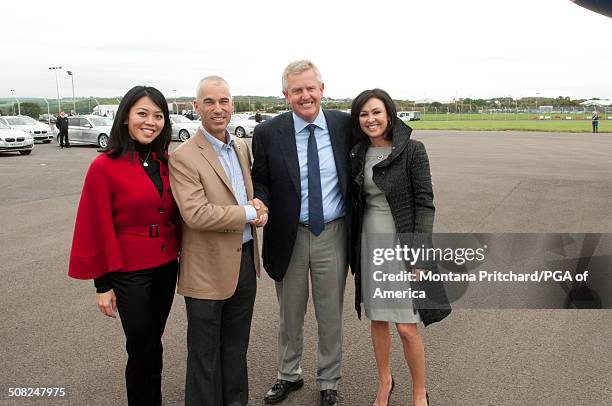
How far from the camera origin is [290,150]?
10.8ft

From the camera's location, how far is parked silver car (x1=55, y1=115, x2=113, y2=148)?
86.3 feet

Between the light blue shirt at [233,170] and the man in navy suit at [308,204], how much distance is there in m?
0.23

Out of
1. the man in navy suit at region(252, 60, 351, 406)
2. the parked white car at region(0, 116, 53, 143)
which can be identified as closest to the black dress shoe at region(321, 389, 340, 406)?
the man in navy suit at region(252, 60, 351, 406)

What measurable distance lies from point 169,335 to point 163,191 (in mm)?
2001

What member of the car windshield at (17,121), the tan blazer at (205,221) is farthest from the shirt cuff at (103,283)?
the car windshield at (17,121)

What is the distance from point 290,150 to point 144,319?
4.28ft

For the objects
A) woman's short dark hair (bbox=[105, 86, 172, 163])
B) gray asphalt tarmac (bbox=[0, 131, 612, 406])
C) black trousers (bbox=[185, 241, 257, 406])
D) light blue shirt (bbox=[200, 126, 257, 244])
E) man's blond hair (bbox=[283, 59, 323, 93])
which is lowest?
gray asphalt tarmac (bbox=[0, 131, 612, 406])

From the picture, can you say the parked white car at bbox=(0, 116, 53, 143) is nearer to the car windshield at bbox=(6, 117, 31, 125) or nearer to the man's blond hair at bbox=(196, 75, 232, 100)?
the car windshield at bbox=(6, 117, 31, 125)

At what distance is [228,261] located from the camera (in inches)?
117

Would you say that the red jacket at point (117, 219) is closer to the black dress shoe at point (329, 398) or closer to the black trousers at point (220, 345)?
the black trousers at point (220, 345)

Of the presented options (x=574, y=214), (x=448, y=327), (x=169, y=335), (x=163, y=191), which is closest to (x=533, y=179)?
(x=574, y=214)

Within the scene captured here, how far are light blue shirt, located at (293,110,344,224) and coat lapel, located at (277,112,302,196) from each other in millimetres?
35

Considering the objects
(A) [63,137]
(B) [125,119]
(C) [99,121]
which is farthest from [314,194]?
(C) [99,121]

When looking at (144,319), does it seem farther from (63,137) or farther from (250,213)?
(63,137)
